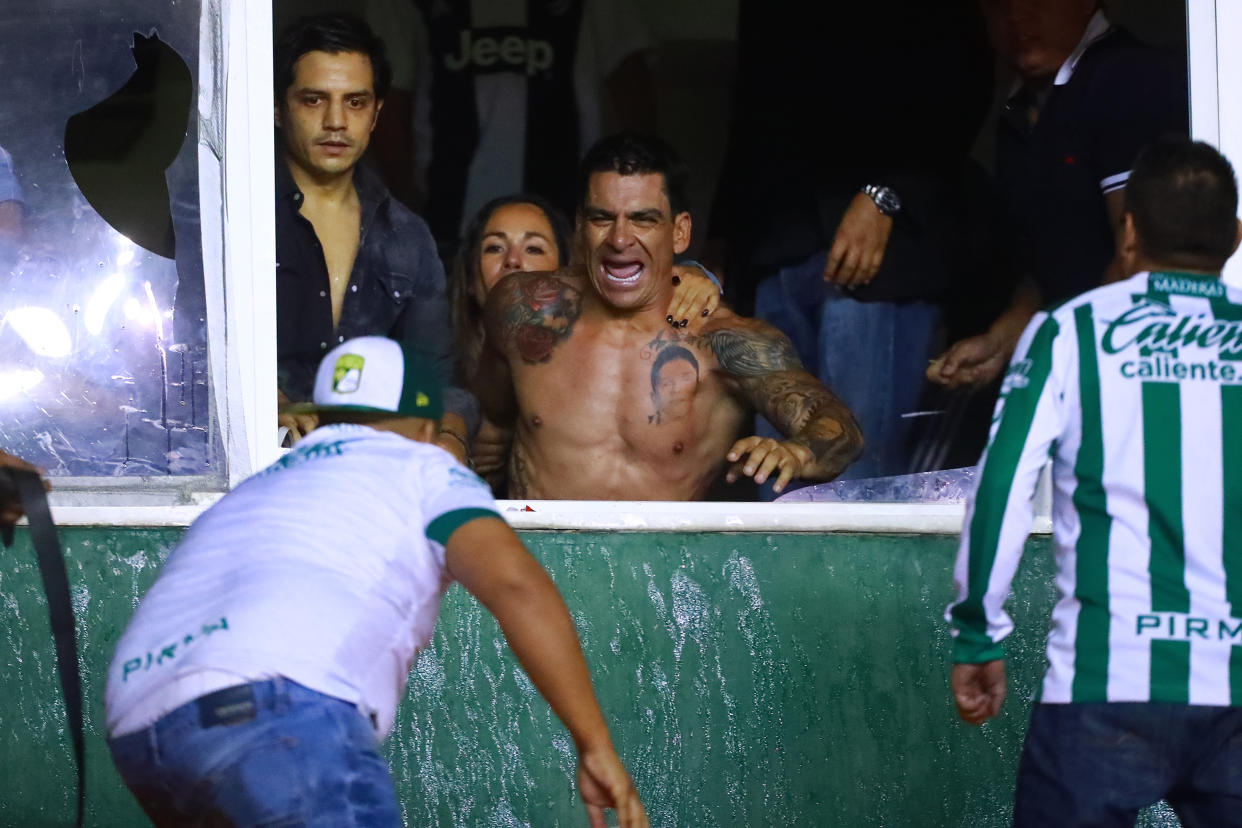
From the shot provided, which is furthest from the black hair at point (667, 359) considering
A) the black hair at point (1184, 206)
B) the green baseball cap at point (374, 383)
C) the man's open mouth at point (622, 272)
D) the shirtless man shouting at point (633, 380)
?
the black hair at point (1184, 206)

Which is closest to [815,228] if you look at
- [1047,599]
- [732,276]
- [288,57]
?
[732,276]

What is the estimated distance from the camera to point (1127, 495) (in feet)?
8.92

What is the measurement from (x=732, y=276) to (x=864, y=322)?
1.70 feet

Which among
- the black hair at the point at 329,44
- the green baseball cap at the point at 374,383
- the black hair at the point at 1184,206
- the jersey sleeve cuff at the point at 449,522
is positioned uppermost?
the black hair at the point at 329,44

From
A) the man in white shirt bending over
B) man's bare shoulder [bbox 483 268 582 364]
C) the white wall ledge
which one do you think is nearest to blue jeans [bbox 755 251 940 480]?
the white wall ledge

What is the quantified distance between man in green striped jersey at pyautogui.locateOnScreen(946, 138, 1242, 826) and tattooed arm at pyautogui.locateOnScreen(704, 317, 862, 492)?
2.06 metres

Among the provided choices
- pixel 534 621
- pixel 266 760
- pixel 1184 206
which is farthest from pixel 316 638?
pixel 1184 206

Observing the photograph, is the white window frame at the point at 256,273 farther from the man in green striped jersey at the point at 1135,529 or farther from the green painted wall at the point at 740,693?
the man in green striped jersey at the point at 1135,529

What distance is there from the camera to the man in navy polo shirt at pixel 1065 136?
487 centimetres

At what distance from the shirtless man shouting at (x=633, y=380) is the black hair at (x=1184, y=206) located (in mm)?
2097

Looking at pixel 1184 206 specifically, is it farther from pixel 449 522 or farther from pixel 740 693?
pixel 740 693

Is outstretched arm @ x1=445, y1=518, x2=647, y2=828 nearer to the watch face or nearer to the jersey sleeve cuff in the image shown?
the jersey sleeve cuff

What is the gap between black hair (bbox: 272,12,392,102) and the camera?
4973 mm

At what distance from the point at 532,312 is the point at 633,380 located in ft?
1.54
